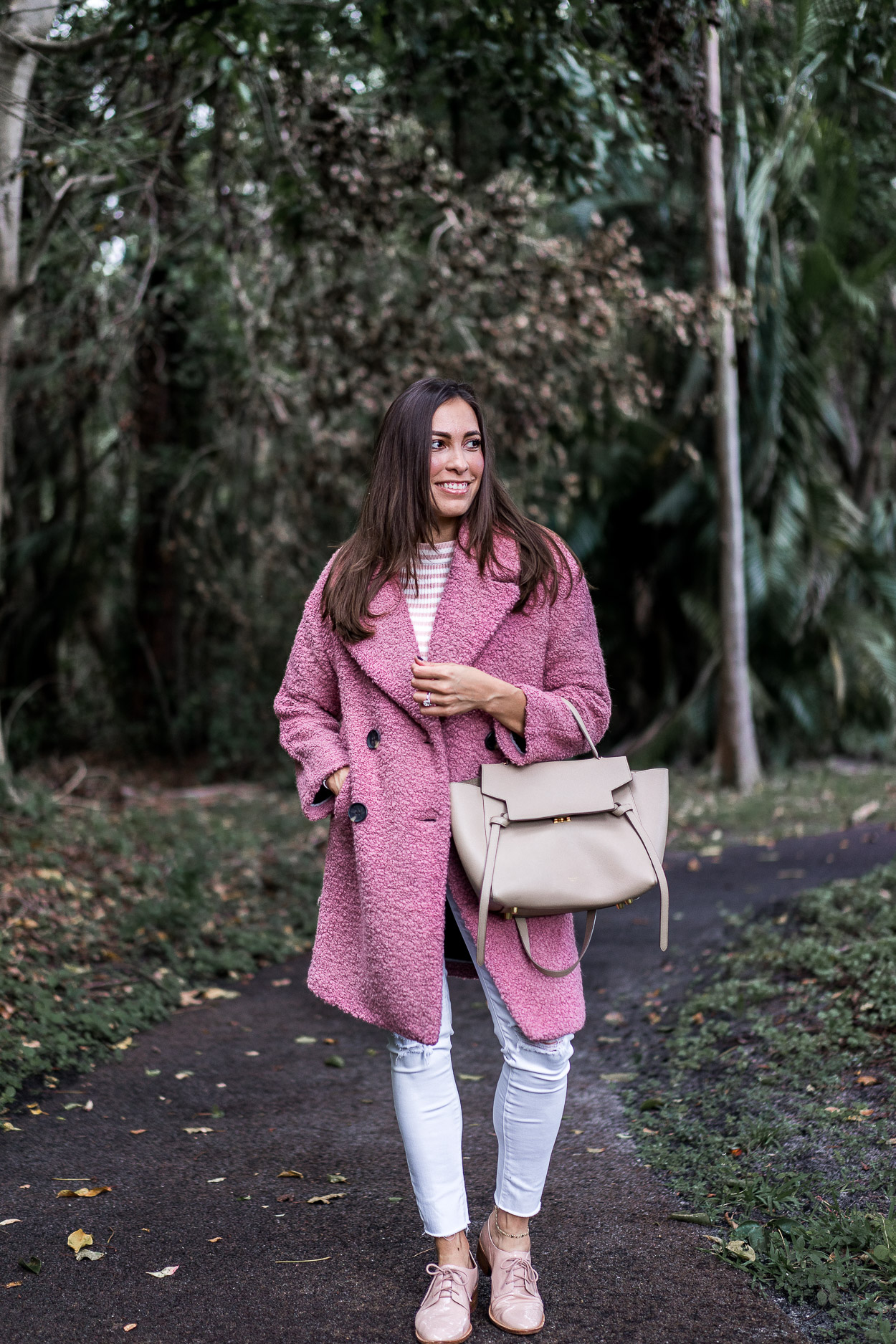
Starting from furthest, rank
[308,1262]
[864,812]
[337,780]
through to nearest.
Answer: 1. [864,812]
2. [308,1262]
3. [337,780]

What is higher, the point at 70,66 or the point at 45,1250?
the point at 70,66

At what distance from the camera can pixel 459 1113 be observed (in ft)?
8.34

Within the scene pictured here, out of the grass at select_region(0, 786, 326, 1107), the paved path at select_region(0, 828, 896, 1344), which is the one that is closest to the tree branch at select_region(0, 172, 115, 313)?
the grass at select_region(0, 786, 326, 1107)

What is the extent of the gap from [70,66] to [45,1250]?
23.5 ft

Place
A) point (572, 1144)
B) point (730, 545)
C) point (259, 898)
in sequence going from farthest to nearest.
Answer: point (730, 545) < point (259, 898) < point (572, 1144)

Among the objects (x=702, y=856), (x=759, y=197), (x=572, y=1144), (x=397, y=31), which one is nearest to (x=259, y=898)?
(x=702, y=856)

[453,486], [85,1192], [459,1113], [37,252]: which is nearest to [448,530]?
[453,486]

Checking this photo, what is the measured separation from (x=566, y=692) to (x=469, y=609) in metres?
0.28

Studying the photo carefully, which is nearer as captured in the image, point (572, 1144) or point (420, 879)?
point (420, 879)

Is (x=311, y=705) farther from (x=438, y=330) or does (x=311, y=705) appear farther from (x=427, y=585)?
(x=438, y=330)

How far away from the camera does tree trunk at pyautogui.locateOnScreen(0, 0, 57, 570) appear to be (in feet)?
18.9

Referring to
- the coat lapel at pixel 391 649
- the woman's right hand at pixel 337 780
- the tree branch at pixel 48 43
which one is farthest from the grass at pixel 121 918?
the tree branch at pixel 48 43

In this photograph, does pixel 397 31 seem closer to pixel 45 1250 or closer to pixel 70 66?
pixel 70 66

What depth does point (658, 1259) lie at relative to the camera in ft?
9.43
